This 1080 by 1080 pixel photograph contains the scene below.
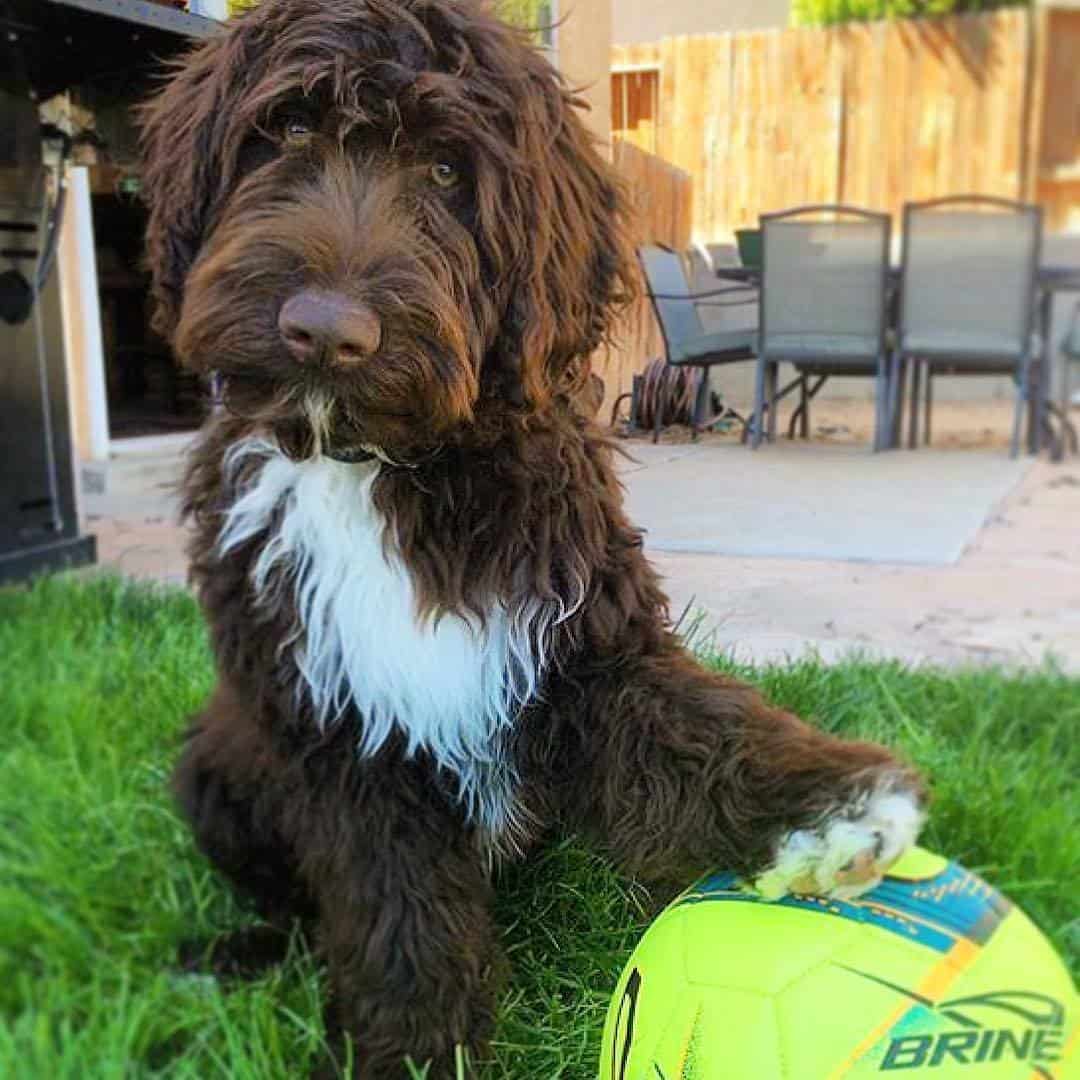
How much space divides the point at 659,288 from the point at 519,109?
36cm

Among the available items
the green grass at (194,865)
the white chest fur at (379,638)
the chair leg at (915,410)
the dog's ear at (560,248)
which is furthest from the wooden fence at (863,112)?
the green grass at (194,865)

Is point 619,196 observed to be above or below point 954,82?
below

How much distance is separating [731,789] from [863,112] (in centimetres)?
99

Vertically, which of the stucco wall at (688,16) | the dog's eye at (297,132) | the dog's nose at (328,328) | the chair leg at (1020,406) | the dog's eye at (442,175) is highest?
the stucco wall at (688,16)

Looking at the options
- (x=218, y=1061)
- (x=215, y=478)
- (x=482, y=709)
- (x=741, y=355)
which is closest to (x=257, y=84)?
(x=215, y=478)

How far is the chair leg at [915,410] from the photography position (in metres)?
2.35

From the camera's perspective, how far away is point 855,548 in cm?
281

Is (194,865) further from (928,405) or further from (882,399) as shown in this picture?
(928,405)

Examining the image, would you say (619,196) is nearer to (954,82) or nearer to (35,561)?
(954,82)

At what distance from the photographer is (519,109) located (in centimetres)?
156

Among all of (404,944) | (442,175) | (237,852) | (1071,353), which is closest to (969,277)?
(1071,353)

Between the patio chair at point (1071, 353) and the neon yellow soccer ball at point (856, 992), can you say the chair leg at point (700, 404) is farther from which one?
the patio chair at point (1071, 353)

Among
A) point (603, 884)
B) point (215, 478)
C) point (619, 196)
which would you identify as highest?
point (619, 196)

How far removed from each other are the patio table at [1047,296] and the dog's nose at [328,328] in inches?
Result: 26.3
